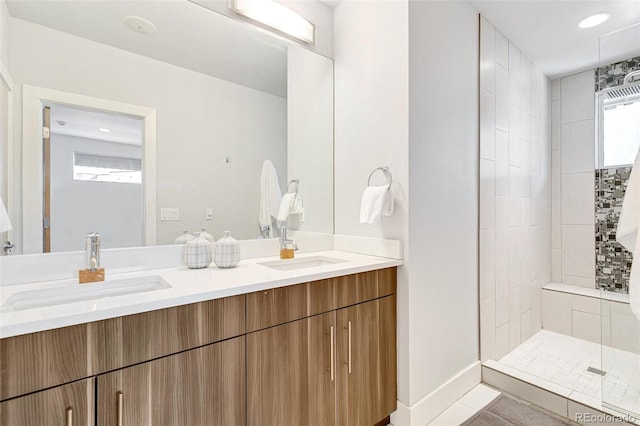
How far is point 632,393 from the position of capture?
1696 mm

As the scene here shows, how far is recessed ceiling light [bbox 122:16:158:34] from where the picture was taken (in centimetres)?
141

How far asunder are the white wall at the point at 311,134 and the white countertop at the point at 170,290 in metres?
0.48

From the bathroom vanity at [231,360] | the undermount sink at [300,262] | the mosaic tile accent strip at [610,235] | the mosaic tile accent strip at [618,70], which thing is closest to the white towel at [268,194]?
the undermount sink at [300,262]

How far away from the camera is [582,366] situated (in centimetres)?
217

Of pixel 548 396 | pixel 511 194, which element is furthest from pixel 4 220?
pixel 511 194

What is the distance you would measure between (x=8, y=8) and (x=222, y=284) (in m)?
1.35

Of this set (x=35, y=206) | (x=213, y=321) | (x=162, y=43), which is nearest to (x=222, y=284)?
(x=213, y=321)

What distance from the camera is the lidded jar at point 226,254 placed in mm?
1454

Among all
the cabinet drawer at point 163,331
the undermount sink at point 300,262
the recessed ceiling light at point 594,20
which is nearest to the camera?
the cabinet drawer at point 163,331

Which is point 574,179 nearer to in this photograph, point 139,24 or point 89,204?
point 139,24

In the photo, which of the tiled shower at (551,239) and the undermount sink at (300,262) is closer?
the undermount sink at (300,262)

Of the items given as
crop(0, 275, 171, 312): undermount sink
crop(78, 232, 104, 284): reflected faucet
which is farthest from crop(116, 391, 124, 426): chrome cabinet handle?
crop(78, 232, 104, 284): reflected faucet

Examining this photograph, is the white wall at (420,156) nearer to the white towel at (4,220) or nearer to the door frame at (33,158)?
the door frame at (33,158)

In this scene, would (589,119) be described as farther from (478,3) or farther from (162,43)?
(162,43)
